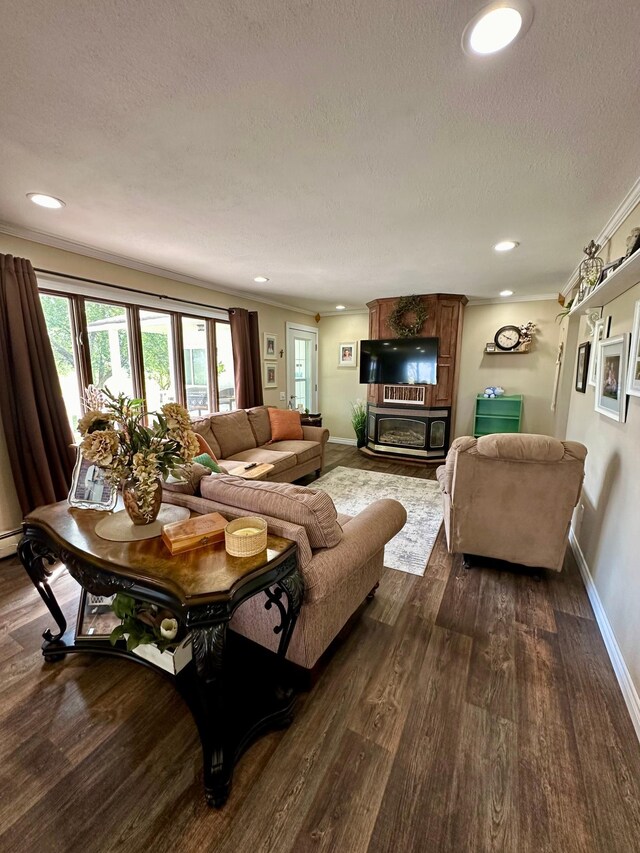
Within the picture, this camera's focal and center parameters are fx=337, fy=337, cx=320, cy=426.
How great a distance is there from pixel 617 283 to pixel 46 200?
3.46m

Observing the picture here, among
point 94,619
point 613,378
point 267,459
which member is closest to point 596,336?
point 613,378

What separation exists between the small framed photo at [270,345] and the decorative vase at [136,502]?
159 inches

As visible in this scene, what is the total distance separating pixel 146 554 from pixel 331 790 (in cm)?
106

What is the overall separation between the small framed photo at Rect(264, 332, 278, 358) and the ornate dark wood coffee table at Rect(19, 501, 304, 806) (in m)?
3.97

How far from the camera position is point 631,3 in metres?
0.94

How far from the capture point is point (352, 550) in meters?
1.56

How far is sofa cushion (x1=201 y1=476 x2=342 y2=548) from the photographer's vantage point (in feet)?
4.86

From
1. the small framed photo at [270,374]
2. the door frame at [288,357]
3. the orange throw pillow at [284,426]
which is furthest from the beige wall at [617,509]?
the door frame at [288,357]

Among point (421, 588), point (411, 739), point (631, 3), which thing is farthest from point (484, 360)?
point (411, 739)

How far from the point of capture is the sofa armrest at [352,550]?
4.53 ft

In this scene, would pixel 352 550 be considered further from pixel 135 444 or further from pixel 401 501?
pixel 401 501

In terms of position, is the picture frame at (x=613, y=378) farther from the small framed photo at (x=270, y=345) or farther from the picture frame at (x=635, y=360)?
the small framed photo at (x=270, y=345)

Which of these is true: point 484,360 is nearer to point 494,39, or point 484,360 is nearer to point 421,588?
point 421,588

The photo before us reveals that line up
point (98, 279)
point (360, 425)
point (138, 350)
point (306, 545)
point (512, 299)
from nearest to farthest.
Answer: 1. point (306, 545)
2. point (98, 279)
3. point (138, 350)
4. point (512, 299)
5. point (360, 425)
